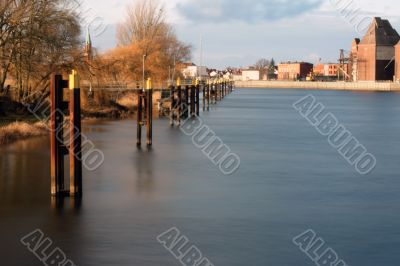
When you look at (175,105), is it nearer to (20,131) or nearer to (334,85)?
(20,131)

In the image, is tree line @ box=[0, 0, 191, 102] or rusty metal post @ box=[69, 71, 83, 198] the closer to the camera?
rusty metal post @ box=[69, 71, 83, 198]

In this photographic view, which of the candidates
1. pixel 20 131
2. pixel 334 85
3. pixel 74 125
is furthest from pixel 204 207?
pixel 334 85

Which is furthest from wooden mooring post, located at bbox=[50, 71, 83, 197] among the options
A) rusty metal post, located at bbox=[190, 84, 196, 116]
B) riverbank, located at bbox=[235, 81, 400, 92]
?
riverbank, located at bbox=[235, 81, 400, 92]

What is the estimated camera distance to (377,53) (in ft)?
455

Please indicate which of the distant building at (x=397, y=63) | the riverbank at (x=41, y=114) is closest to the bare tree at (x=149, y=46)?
the riverbank at (x=41, y=114)

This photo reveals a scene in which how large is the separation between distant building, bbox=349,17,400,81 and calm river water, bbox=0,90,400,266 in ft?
382

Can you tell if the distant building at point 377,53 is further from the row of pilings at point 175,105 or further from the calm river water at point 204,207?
the calm river water at point 204,207

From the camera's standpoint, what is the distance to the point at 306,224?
1442cm

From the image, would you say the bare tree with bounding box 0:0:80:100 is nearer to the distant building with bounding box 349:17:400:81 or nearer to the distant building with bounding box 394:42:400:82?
the distant building with bounding box 394:42:400:82

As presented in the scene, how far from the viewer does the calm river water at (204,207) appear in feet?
40.1

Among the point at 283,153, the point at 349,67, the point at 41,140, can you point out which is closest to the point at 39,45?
the point at 41,140

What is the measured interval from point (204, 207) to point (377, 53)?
423ft

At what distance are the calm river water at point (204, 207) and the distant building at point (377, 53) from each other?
116 metres

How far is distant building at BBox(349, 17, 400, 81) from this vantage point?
140m
